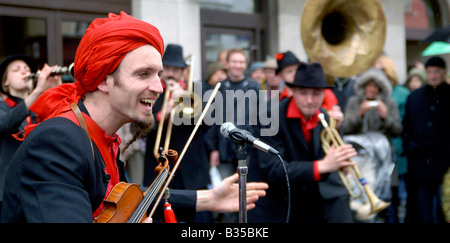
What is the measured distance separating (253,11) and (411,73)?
2988 mm

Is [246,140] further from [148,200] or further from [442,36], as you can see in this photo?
[442,36]

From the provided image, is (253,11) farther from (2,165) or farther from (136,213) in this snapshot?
(136,213)

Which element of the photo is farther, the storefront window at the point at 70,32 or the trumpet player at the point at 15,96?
the storefront window at the point at 70,32

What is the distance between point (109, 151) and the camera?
88.2 inches

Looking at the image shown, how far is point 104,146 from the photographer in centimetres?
216

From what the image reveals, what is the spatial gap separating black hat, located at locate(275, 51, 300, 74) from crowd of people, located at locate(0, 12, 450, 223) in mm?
14

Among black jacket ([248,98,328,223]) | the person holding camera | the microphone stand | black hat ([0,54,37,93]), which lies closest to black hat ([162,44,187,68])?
black hat ([0,54,37,93])

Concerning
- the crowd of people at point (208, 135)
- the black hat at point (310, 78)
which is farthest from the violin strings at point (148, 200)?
the black hat at point (310, 78)

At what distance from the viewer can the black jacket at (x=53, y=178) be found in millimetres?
1743

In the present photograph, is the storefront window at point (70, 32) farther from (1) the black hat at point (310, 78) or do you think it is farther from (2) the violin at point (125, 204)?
(2) the violin at point (125, 204)

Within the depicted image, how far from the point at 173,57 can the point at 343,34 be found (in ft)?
6.67

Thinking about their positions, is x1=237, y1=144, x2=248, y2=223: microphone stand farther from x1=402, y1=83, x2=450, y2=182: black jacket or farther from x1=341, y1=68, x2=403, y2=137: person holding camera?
→ x1=402, y1=83, x2=450, y2=182: black jacket

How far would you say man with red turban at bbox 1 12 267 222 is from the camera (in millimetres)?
1776

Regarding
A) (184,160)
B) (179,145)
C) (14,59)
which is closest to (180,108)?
(179,145)
